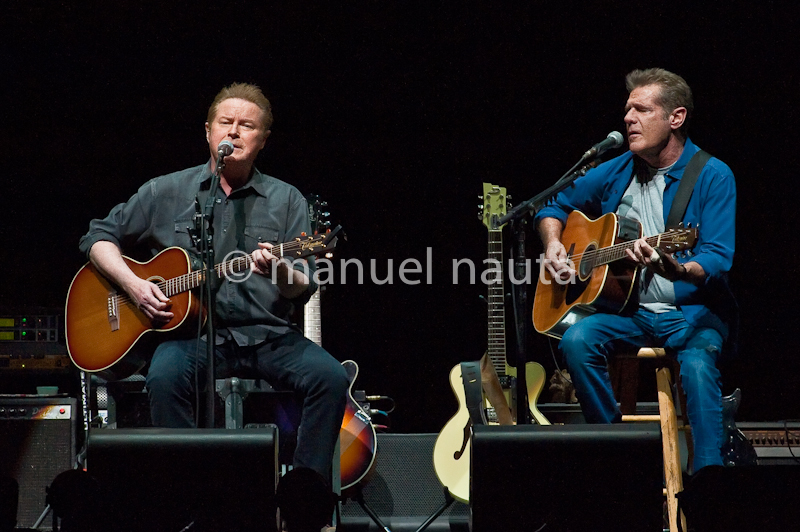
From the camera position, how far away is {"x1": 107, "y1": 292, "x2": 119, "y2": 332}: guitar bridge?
3525mm

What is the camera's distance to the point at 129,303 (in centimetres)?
350

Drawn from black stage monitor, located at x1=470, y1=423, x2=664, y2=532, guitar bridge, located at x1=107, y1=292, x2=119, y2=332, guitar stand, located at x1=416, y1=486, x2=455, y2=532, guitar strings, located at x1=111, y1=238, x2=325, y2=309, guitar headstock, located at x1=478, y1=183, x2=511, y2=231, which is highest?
guitar headstock, located at x1=478, y1=183, x2=511, y2=231

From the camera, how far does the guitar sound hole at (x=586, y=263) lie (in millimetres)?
3562

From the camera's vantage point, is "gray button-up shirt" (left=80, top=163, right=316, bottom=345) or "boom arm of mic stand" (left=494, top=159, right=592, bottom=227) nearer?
"boom arm of mic stand" (left=494, top=159, right=592, bottom=227)

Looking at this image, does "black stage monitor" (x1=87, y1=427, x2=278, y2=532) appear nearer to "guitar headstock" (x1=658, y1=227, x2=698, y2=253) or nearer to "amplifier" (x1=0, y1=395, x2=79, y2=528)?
"amplifier" (x1=0, y1=395, x2=79, y2=528)

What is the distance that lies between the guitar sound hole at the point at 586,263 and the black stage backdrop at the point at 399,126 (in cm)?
145

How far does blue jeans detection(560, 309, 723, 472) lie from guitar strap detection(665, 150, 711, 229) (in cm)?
40

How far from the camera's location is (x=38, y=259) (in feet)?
16.7

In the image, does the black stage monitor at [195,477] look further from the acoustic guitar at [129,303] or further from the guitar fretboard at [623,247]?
the guitar fretboard at [623,247]

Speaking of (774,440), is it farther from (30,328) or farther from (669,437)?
(30,328)

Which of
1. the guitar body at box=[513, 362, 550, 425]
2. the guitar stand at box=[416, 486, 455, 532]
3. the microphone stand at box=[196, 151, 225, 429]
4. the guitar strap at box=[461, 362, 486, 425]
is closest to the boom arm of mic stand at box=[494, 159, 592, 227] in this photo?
the guitar strap at box=[461, 362, 486, 425]

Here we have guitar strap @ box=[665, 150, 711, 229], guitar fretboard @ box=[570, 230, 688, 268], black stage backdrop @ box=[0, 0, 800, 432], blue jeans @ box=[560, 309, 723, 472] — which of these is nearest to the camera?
blue jeans @ box=[560, 309, 723, 472]

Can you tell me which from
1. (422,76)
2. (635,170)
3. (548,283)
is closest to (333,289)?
(422,76)

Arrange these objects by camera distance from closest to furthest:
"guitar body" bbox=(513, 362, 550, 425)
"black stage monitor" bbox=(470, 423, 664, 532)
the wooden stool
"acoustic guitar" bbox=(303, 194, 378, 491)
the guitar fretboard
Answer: "black stage monitor" bbox=(470, 423, 664, 532) < the guitar fretboard < the wooden stool < "acoustic guitar" bbox=(303, 194, 378, 491) < "guitar body" bbox=(513, 362, 550, 425)
